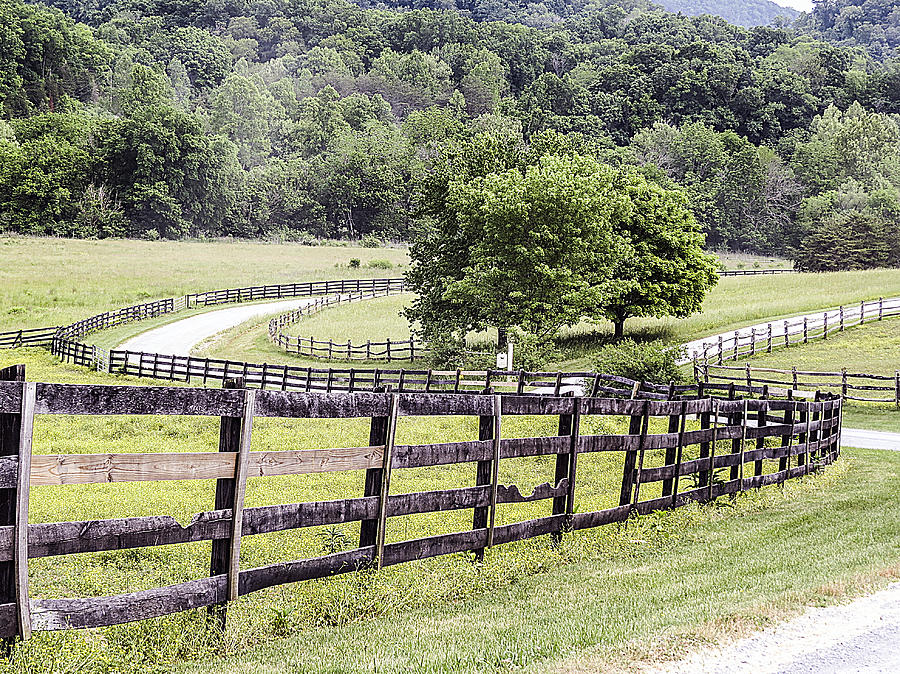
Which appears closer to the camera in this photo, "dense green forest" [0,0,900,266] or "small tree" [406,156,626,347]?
"small tree" [406,156,626,347]

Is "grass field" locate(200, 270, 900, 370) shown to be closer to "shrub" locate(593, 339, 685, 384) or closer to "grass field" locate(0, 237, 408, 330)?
"shrub" locate(593, 339, 685, 384)

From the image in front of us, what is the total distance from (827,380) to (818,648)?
28669 millimetres

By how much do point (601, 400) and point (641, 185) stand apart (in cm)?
4215

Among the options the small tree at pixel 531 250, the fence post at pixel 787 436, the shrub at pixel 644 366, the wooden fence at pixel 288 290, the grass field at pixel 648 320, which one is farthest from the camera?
the wooden fence at pixel 288 290

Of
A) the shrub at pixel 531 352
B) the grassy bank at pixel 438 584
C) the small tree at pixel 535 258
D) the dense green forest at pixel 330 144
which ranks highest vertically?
the dense green forest at pixel 330 144

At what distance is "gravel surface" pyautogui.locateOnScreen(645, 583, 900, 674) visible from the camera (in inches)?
194

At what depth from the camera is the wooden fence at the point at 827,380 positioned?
28.6 m

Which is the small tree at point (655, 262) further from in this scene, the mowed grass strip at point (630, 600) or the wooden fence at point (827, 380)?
the mowed grass strip at point (630, 600)

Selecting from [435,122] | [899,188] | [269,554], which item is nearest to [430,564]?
[269,554]

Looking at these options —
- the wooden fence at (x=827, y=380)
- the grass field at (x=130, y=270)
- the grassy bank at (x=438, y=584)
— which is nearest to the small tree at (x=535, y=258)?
the wooden fence at (x=827, y=380)

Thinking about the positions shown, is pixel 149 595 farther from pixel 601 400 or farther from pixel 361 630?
pixel 601 400

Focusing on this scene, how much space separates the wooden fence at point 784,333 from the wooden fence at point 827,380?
2.07m

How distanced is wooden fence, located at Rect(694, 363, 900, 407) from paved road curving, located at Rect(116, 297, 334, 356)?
84.0 ft

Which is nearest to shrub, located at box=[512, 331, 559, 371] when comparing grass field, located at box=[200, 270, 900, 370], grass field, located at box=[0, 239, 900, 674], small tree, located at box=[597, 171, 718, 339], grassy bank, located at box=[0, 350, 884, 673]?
grass field, located at box=[200, 270, 900, 370]
